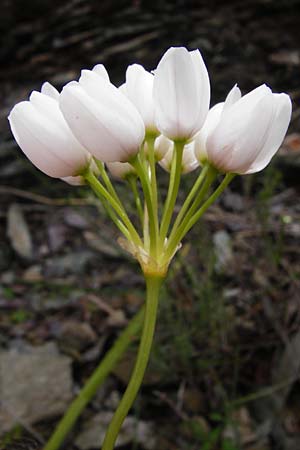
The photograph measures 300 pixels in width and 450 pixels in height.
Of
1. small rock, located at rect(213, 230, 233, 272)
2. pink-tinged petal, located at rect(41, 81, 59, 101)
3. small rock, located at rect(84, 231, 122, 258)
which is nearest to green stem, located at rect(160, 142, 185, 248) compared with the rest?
pink-tinged petal, located at rect(41, 81, 59, 101)

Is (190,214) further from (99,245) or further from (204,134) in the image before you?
(99,245)

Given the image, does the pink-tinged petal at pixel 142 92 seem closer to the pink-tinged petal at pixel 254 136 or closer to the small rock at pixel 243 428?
the pink-tinged petal at pixel 254 136

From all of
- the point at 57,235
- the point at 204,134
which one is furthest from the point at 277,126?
the point at 57,235

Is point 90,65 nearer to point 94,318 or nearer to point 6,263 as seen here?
point 6,263

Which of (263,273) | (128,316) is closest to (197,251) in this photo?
(263,273)

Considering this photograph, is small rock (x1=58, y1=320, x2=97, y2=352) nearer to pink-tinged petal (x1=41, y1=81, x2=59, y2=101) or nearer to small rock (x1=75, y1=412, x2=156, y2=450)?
small rock (x1=75, y1=412, x2=156, y2=450)

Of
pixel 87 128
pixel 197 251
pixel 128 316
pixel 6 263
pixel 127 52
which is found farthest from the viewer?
pixel 127 52

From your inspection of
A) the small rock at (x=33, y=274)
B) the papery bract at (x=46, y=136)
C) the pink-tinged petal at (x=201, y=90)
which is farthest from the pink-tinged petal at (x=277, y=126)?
the small rock at (x=33, y=274)
